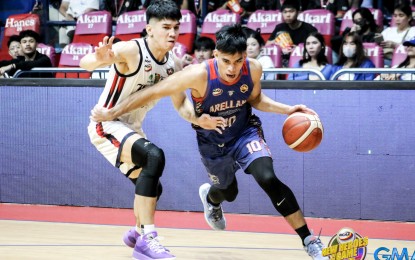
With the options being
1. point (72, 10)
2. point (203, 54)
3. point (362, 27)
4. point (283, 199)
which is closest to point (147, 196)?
point (283, 199)

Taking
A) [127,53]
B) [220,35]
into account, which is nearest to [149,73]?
[127,53]

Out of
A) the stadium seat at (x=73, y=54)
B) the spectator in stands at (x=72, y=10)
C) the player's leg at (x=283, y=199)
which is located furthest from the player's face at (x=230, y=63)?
the spectator in stands at (x=72, y=10)

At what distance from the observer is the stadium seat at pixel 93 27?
37.2 feet

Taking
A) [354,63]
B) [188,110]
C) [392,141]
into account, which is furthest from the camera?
[354,63]

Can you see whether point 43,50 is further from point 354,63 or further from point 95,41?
point 354,63

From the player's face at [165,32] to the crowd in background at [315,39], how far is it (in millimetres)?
2586

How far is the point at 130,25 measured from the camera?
1111 cm

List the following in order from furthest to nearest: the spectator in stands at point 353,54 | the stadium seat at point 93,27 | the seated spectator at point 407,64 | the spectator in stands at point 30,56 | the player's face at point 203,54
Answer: the stadium seat at point 93,27 → the spectator in stands at point 30,56 → the player's face at point 203,54 → the spectator in stands at point 353,54 → the seated spectator at point 407,64

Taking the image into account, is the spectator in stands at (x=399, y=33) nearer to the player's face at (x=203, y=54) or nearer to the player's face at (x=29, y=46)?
the player's face at (x=203, y=54)

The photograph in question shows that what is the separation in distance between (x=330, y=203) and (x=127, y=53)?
3.13 m

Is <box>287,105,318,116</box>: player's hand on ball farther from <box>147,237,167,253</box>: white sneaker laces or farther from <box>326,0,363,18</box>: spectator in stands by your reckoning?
<box>326,0,363,18</box>: spectator in stands

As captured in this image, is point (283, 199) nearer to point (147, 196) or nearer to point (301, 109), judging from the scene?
point (301, 109)

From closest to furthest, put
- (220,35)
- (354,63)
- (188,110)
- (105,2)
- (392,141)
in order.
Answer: (220,35)
(188,110)
(392,141)
(354,63)
(105,2)

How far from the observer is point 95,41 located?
Answer: 11336 mm
